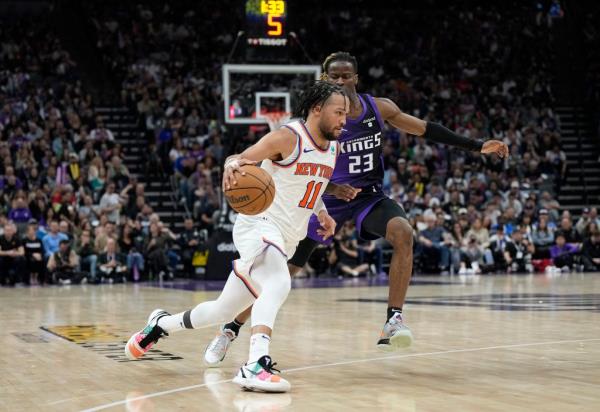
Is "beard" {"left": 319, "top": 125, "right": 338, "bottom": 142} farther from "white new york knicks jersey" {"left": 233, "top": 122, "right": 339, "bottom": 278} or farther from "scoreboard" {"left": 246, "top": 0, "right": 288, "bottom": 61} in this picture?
"scoreboard" {"left": 246, "top": 0, "right": 288, "bottom": 61}

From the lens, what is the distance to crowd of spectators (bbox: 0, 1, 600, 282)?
17.9 meters

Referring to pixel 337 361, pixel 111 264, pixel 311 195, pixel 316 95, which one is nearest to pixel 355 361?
pixel 337 361

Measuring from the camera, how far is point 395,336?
20.9ft

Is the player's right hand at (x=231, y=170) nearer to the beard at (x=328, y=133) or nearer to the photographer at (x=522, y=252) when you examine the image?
the beard at (x=328, y=133)

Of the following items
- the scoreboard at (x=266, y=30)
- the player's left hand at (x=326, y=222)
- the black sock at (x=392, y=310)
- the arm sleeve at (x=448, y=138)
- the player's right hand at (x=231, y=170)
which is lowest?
the black sock at (x=392, y=310)

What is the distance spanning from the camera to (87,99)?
21.5 m

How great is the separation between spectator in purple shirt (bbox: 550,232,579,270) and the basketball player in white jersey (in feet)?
47.0

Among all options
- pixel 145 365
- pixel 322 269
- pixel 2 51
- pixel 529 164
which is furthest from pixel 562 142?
pixel 145 365

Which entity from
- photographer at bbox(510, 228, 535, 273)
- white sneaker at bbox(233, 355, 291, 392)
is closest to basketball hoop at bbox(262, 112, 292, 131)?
photographer at bbox(510, 228, 535, 273)

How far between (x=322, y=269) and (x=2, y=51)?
31.2ft

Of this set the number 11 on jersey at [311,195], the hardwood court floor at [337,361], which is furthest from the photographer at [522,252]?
the number 11 on jersey at [311,195]

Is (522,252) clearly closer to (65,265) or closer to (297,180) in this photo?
(65,265)

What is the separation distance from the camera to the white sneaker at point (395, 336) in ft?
20.8

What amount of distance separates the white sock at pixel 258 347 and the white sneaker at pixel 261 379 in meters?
0.03
